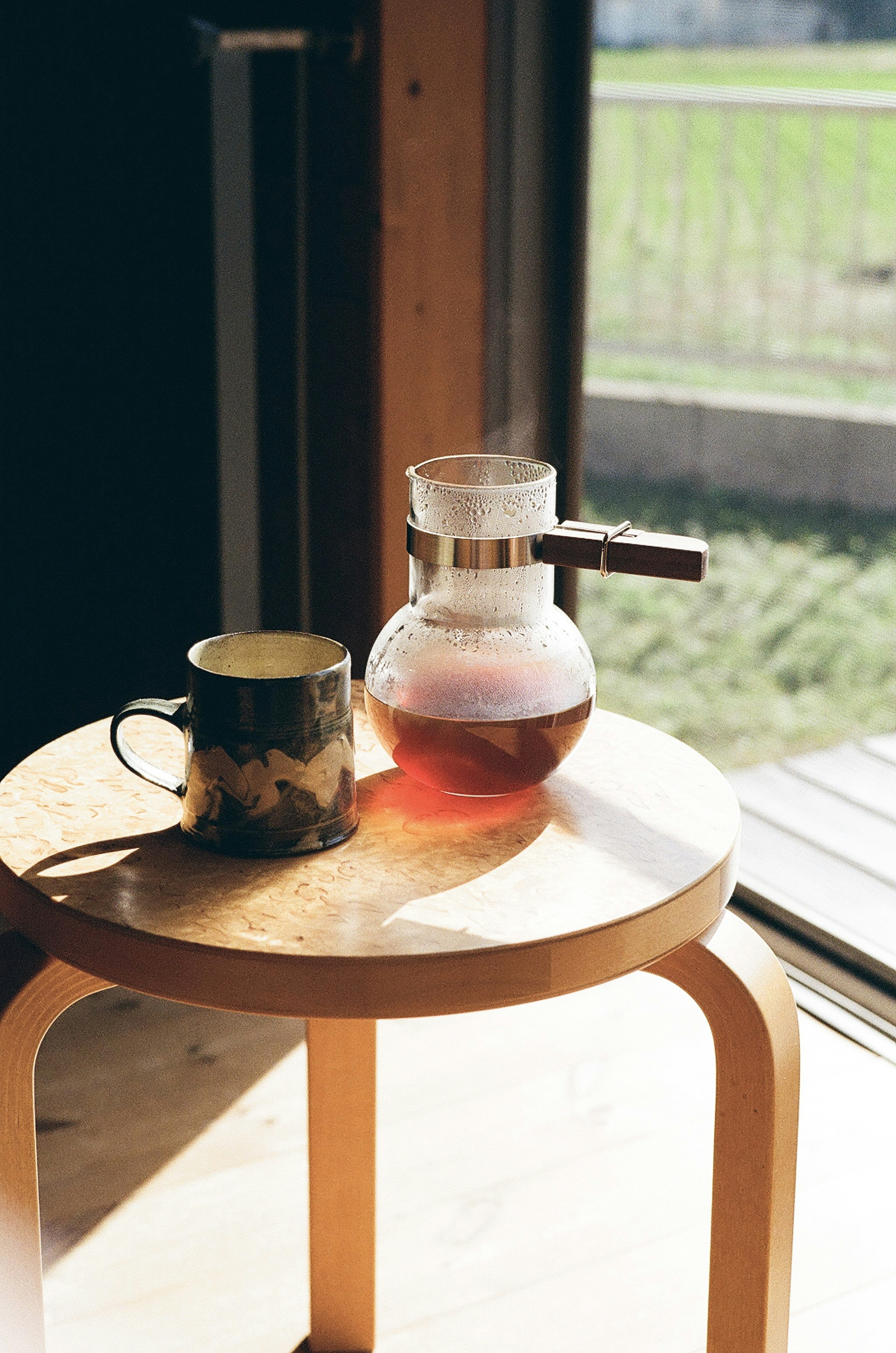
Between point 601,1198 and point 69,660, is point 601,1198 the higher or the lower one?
the lower one

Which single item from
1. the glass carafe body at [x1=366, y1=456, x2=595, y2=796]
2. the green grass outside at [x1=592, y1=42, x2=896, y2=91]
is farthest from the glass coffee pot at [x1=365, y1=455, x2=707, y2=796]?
the green grass outside at [x1=592, y1=42, x2=896, y2=91]

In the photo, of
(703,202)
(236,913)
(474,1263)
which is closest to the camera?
(236,913)

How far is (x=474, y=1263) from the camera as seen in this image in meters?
1.22

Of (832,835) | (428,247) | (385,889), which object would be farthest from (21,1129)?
(832,835)

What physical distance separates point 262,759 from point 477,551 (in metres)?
0.19

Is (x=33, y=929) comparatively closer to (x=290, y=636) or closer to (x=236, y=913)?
(x=236, y=913)

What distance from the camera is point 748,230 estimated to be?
2240 mm

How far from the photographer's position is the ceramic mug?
2.52 feet

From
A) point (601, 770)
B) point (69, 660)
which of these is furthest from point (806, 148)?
point (601, 770)

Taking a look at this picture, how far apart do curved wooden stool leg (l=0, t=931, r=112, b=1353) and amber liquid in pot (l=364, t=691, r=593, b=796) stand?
229 mm

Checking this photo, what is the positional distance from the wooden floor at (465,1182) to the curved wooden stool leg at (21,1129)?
0.40m

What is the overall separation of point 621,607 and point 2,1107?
76.0 inches

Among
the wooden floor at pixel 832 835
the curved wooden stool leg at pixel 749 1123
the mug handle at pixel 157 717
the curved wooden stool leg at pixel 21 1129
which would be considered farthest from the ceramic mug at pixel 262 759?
the wooden floor at pixel 832 835

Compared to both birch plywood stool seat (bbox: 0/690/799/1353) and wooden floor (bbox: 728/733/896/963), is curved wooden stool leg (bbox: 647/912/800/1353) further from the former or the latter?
wooden floor (bbox: 728/733/896/963)
